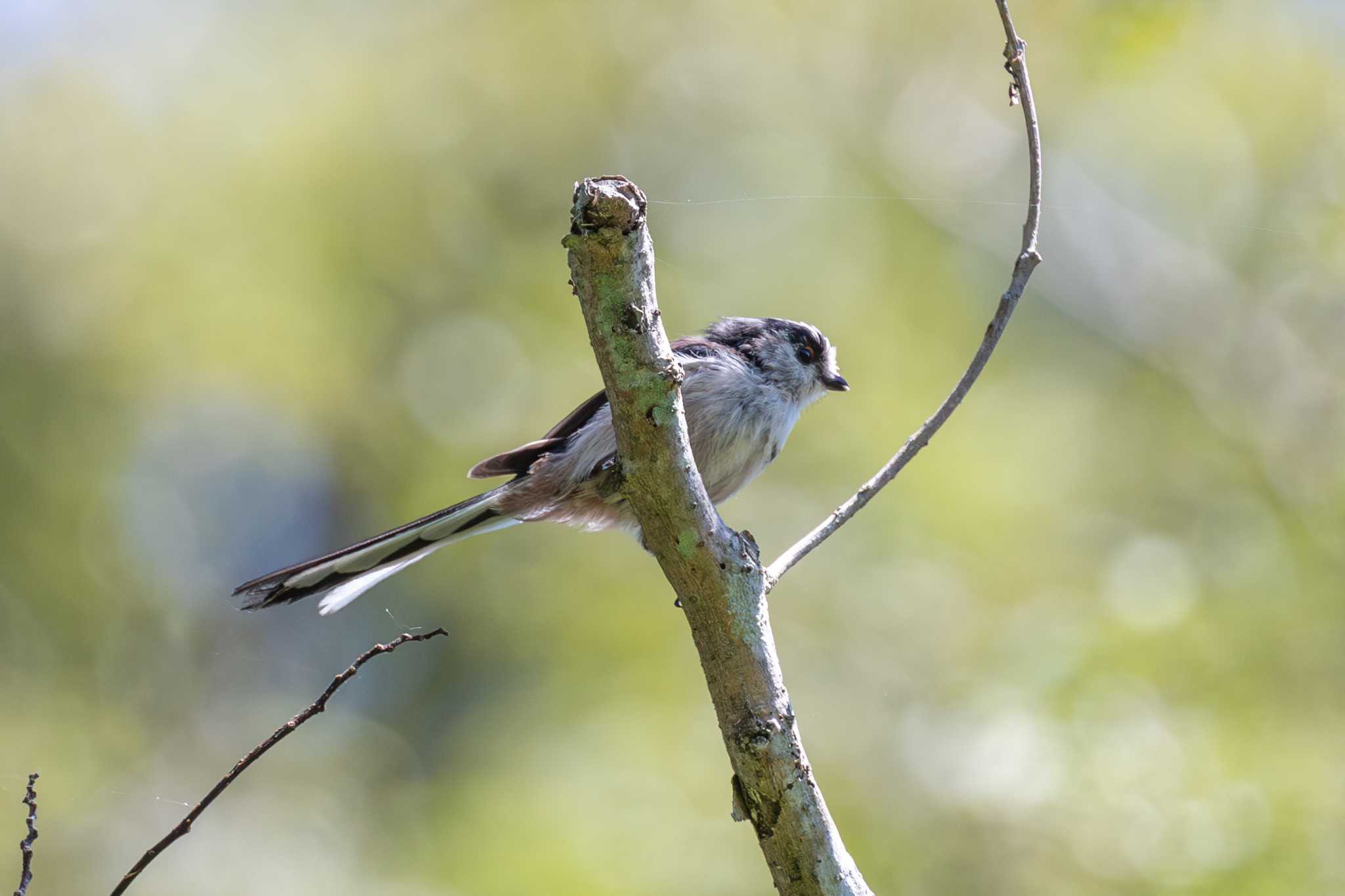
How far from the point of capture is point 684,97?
9047mm

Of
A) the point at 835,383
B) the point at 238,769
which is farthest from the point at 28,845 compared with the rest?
the point at 835,383

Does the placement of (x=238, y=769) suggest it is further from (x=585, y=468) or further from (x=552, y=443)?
(x=552, y=443)

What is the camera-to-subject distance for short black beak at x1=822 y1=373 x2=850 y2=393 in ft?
13.5

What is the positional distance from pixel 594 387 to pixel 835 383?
11.8 ft

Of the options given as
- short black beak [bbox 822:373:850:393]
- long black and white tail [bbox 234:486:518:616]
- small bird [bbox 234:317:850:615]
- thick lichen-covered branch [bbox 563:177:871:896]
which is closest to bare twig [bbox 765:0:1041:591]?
thick lichen-covered branch [bbox 563:177:871:896]

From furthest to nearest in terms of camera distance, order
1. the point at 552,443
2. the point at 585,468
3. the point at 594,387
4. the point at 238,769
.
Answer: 1. the point at 594,387
2. the point at 552,443
3. the point at 585,468
4. the point at 238,769

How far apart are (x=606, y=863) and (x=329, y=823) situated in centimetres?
281

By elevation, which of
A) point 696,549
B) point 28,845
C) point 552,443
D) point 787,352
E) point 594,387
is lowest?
point 28,845

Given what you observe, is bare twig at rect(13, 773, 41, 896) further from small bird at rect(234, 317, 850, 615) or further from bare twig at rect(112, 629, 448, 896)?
small bird at rect(234, 317, 850, 615)

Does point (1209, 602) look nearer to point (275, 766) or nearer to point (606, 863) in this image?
point (606, 863)

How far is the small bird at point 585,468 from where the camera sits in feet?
11.4

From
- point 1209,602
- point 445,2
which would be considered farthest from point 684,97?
point 1209,602

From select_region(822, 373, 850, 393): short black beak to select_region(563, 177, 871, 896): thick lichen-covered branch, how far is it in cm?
190

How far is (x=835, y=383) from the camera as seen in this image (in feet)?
13.6
